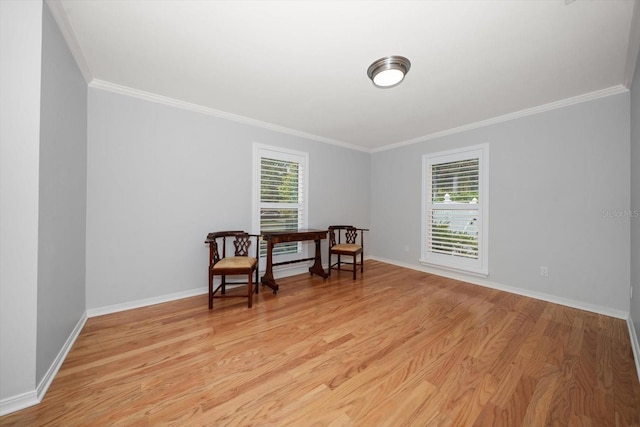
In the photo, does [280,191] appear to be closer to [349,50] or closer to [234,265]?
[234,265]

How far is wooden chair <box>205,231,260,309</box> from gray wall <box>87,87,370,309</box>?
0.20 meters

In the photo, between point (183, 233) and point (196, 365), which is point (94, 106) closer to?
point (183, 233)

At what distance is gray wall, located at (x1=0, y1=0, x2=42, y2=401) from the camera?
1212 mm

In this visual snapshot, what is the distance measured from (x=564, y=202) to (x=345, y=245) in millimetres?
2765

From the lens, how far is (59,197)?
1.63 m

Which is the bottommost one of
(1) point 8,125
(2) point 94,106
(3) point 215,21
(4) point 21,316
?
(4) point 21,316

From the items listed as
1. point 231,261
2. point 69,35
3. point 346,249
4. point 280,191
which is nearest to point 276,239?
point 231,261

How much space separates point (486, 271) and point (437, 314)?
1452mm

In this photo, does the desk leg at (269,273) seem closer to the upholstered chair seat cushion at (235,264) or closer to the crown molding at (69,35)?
the upholstered chair seat cushion at (235,264)

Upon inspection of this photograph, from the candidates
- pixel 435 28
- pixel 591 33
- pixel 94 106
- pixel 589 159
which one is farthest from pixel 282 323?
pixel 589 159

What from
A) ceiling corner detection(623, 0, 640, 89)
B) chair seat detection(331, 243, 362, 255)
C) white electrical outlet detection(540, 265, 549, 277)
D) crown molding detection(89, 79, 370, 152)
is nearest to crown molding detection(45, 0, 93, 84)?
crown molding detection(89, 79, 370, 152)

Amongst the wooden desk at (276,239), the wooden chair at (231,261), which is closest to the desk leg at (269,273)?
the wooden desk at (276,239)

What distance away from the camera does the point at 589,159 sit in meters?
2.52

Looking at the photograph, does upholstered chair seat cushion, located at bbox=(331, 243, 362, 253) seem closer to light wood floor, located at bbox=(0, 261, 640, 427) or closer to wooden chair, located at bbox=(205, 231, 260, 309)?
light wood floor, located at bbox=(0, 261, 640, 427)
